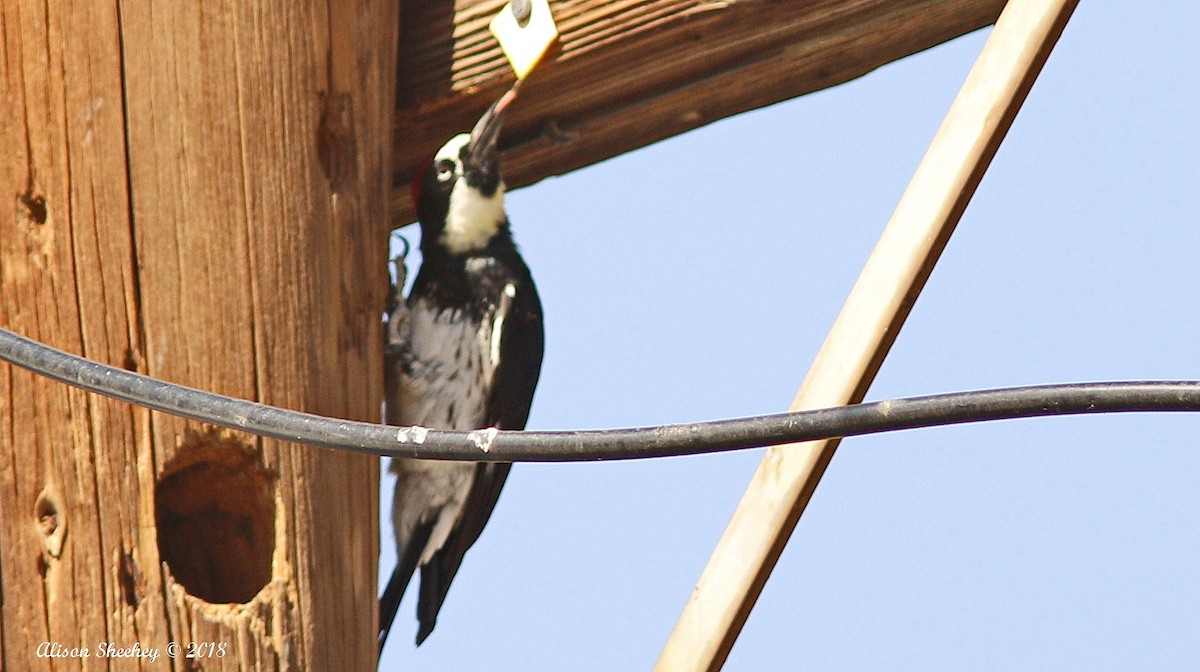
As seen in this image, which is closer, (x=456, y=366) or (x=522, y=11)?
(x=522, y=11)

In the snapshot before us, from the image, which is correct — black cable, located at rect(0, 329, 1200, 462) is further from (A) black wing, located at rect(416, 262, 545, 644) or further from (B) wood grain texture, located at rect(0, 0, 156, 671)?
(A) black wing, located at rect(416, 262, 545, 644)

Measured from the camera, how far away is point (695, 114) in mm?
3043

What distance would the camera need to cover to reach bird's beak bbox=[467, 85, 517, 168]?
2.94m

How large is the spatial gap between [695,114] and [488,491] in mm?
994

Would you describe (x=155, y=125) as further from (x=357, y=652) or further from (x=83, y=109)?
(x=357, y=652)

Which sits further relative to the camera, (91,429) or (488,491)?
(488,491)

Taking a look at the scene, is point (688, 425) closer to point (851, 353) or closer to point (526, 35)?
point (851, 353)

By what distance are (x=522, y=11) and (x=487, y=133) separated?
→ 308 millimetres

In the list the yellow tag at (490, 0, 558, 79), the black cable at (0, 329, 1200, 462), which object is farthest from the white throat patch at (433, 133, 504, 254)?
the black cable at (0, 329, 1200, 462)

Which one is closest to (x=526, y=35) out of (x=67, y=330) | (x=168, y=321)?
(x=168, y=321)

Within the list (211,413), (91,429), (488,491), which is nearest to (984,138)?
(211,413)

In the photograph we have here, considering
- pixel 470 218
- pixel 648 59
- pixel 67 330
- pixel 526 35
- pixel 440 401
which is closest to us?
pixel 67 330

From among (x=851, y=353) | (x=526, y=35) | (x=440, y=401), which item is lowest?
(x=851, y=353)

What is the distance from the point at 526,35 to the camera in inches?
110
